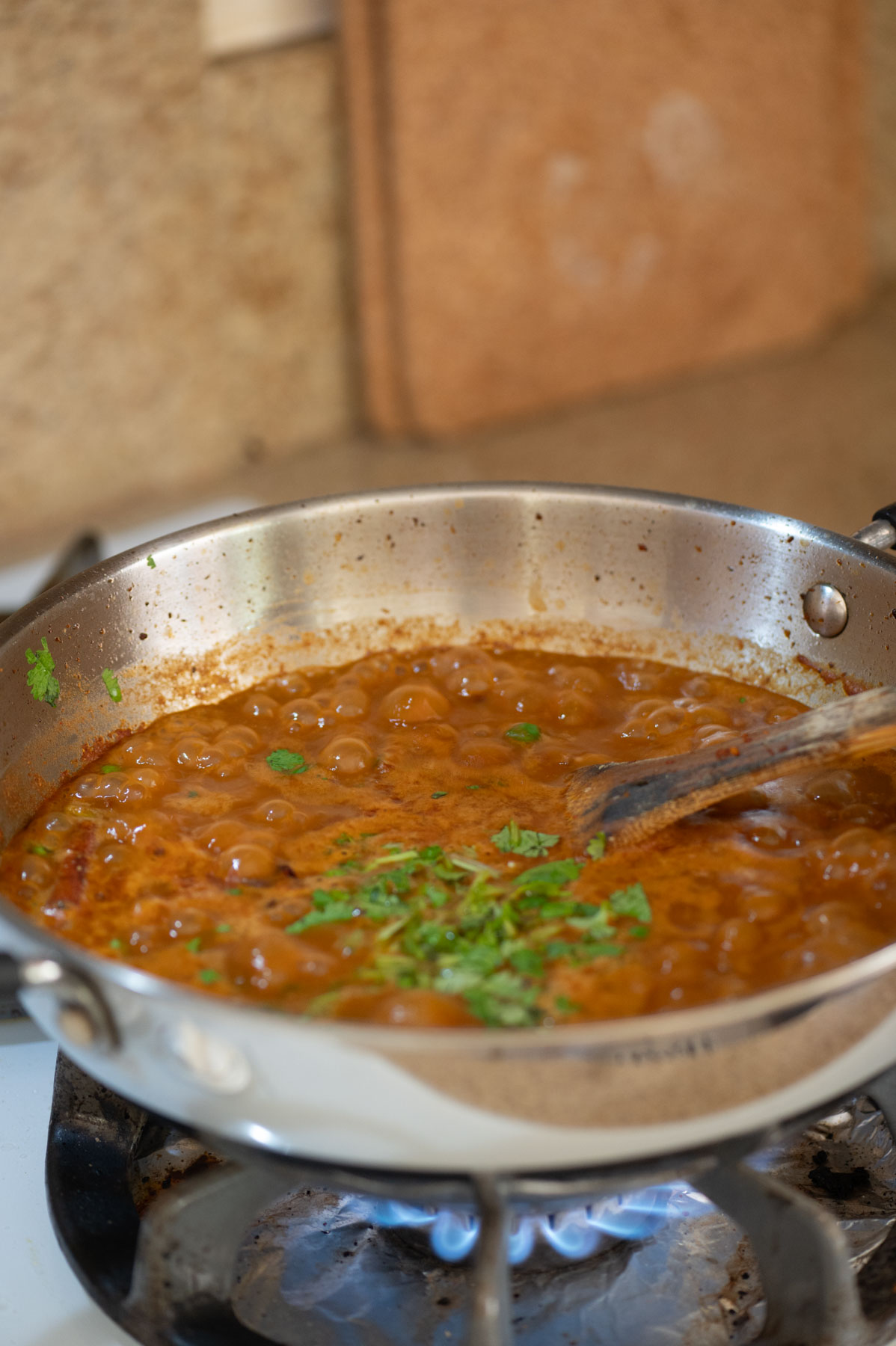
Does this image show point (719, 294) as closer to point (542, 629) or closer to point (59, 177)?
point (59, 177)

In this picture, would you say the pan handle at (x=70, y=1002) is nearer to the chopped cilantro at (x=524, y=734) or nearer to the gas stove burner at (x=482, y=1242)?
the gas stove burner at (x=482, y=1242)

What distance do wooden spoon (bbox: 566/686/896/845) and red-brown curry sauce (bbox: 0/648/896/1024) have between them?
0.10 ft

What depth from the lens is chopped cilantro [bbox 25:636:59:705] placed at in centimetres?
114

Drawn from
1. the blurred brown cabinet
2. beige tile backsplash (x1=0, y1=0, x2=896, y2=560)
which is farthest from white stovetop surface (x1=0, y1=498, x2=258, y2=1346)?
the blurred brown cabinet

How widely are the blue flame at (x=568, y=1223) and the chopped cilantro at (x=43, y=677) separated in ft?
1.66

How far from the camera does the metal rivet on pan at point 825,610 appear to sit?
123 cm

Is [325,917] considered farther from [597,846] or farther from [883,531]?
[883,531]

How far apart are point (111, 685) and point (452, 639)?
367mm

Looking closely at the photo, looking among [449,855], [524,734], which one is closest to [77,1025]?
[449,855]

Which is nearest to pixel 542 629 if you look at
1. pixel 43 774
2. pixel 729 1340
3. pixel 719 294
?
pixel 43 774

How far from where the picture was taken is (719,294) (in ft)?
10.9

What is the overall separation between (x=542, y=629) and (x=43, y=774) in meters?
0.53

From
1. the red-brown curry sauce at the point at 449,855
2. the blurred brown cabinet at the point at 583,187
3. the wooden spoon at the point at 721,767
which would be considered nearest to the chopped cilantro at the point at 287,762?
the red-brown curry sauce at the point at 449,855

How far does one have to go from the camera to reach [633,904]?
3.23 feet
